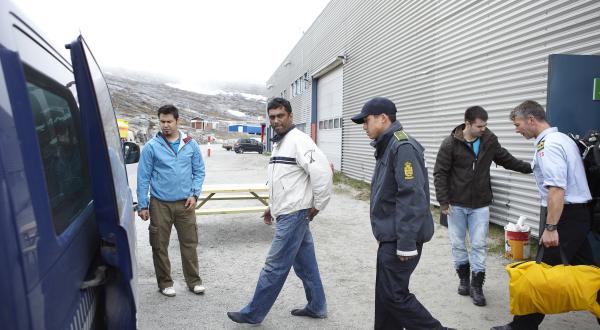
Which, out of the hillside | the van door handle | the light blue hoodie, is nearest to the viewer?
the van door handle

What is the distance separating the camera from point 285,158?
3.57 m

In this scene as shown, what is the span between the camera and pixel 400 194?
8.91ft

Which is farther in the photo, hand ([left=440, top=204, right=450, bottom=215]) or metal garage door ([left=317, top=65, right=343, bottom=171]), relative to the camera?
metal garage door ([left=317, top=65, right=343, bottom=171])

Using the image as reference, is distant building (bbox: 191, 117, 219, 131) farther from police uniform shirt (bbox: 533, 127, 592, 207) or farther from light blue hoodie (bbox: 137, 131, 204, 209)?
police uniform shirt (bbox: 533, 127, 592, 207)

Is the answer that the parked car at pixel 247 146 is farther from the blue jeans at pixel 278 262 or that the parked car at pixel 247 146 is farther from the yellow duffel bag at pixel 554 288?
the yellow duffel bag at pixel 554 288

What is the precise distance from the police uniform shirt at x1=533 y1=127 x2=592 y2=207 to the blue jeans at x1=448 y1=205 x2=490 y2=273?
114cm

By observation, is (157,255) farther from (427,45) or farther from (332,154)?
(332,154)

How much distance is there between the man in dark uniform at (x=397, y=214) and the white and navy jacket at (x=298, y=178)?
616 mm

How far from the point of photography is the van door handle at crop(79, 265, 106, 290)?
1.81 meters

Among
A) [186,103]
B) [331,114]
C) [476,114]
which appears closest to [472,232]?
[476,114]

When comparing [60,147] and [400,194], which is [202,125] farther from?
[60,147]

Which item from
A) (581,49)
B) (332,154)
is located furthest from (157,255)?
(332,154)

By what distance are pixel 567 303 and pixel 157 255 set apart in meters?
3.51

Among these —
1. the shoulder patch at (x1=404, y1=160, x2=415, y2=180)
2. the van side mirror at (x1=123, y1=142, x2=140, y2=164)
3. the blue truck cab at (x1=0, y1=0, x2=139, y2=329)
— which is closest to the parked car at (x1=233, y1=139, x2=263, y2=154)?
the van side mirror at (x1=123, y1=142, x2=140, y2=164)
